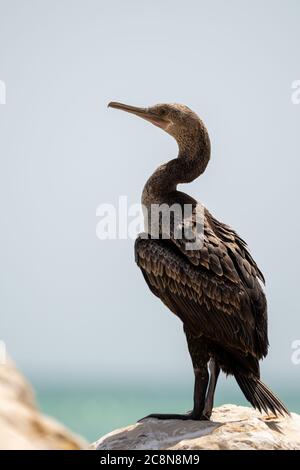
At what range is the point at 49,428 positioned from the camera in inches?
108

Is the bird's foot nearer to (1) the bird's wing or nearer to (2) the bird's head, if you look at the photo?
(1) the bird's wing

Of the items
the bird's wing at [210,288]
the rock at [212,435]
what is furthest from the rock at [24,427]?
the bird's wing at [210,288]

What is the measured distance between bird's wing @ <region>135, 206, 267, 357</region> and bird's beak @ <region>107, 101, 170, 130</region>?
1948 millimetres

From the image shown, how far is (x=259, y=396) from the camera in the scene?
→ 7.47 m

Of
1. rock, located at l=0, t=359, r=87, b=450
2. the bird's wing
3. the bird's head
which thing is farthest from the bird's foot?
rock, located at l=0, t=359, r=87, b=450

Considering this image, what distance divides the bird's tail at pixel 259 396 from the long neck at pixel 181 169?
2257 millimetres

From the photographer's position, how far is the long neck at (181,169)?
8.50 metres

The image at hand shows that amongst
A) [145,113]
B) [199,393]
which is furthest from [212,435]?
[145,113]

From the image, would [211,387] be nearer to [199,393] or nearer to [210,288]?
[199,393]

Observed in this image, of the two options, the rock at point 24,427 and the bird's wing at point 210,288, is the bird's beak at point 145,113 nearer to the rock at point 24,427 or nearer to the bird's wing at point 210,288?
the bird's wing at point 210,288

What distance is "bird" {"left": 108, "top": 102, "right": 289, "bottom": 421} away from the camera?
755cm

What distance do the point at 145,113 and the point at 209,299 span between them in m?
2.97
